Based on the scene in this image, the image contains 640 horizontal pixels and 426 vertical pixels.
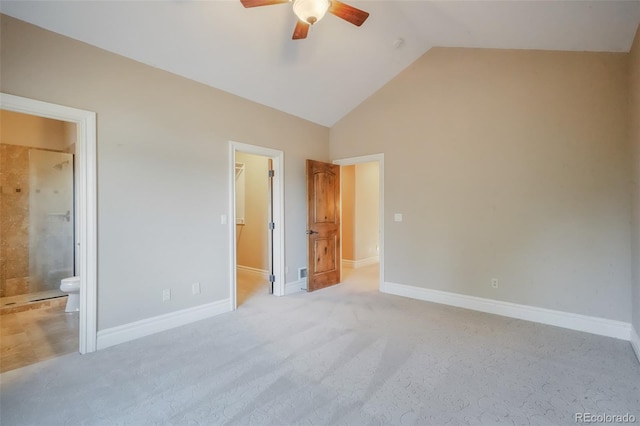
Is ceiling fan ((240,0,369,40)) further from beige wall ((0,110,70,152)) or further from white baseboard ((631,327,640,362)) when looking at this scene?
beige wall ((0,110,70,152))

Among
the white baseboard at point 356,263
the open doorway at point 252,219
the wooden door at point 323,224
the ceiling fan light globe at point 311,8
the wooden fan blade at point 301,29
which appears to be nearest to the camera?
the ceiling fan light globe at point 311,8

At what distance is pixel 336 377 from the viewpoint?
2.13 m

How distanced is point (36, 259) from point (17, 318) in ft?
4.06

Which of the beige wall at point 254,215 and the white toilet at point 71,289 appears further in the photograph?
the beige wall at point 254,215

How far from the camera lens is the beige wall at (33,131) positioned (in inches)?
160

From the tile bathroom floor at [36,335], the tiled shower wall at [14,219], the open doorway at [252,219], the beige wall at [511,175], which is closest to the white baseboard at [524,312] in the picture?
the beige wall at [511,175]

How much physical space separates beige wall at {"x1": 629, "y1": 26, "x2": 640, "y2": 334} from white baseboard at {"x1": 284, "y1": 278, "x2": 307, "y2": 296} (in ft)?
12.1

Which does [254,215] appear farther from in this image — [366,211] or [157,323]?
[157,323]

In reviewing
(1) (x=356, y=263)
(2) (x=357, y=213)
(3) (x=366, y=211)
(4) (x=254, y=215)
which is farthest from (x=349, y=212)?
(4) (x=254, y=215)

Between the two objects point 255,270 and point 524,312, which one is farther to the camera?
point 255,270

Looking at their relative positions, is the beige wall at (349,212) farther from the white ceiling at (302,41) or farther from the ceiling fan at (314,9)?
the ceiling fan at (314,9)

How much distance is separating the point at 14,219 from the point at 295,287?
13.4 feet

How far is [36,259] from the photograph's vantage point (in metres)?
4.19

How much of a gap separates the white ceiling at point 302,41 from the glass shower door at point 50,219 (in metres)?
2.90
